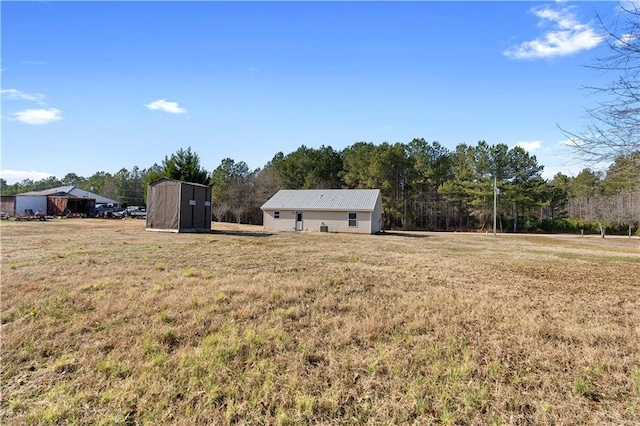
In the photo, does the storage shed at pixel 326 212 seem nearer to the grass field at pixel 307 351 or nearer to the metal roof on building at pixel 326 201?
the metal roof on building at pixel 326 201

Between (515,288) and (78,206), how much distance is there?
4385 cm

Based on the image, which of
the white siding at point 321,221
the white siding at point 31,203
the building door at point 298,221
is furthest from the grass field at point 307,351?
the white siding at point 31,203

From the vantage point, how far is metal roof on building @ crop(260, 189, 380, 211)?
27405mm

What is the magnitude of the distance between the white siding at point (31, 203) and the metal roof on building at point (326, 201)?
2629 cm

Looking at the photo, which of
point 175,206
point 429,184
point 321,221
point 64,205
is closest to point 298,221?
point 321,221

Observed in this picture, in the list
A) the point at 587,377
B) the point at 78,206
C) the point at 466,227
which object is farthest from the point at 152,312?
the point at 466,227

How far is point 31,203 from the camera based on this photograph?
36156mm

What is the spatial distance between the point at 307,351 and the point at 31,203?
4482 centimetres

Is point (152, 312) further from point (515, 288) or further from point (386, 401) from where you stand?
point (515, 288)

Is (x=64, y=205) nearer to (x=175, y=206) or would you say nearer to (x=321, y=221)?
(x=175, y=206)

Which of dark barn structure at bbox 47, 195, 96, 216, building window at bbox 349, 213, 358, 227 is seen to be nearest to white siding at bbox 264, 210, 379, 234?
building window at bbox 349, 213, 358, 227

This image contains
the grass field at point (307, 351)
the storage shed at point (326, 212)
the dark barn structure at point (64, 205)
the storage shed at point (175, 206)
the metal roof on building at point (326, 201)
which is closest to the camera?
the grass field at point (307, 351)

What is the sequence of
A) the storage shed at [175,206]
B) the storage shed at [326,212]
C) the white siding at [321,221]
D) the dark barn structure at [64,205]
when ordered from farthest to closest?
the dark barn structure at [64,205] < the storage shed at [326,212] < the white siding at [321,221] < the storage shed at [175,206]

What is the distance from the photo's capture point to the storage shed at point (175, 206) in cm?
1905
